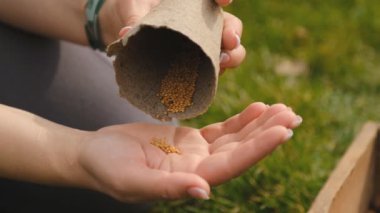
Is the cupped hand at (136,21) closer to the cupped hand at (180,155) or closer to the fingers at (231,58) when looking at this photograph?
the fingers at (231,58)

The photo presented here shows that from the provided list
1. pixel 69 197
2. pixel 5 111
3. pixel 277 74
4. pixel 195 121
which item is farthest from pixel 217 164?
pixel 277 74

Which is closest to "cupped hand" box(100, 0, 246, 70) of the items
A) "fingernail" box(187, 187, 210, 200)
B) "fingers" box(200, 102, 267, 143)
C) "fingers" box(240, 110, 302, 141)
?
"fingers" box(200, 102, 267, 143)

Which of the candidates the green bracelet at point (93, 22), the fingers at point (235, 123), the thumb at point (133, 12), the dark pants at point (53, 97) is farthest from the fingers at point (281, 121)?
the dark pants at point (53, 97)

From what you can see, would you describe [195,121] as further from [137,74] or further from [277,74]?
[137,74]

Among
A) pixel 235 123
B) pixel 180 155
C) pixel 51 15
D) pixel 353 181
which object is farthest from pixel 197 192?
pixel 51 15

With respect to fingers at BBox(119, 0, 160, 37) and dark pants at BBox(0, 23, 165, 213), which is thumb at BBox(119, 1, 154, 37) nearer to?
fingers at BBox(119, 0, 160, 37)

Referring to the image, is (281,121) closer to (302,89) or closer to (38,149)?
(38,149)
